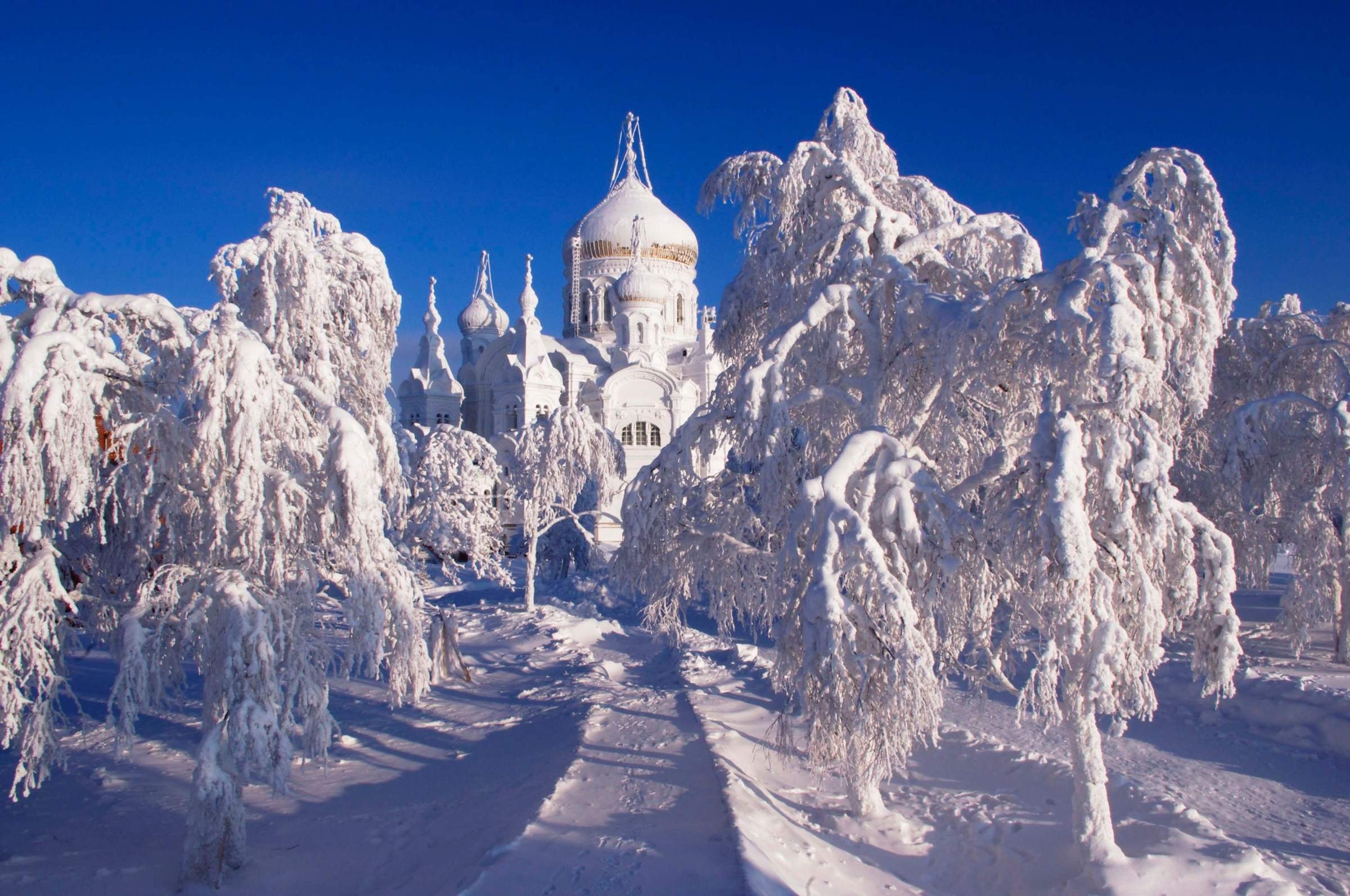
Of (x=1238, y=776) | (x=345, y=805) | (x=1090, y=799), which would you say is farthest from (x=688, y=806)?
(x=1238, y=776)

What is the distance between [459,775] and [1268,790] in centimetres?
822

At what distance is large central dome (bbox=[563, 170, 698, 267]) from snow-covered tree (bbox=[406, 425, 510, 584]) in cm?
2623

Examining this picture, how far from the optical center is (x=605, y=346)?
4181cm

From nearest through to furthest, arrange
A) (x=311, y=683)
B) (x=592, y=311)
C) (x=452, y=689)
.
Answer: (x=311, y=683) < (x=452, y=689) < (x=592, y=311)

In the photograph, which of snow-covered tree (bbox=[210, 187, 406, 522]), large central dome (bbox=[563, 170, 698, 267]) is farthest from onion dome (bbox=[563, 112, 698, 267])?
snow-covered tree (bbox=[210, 187, 406, 522])

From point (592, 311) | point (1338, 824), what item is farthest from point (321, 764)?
point (592, 311)

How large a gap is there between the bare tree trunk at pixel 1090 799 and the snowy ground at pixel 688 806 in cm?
17

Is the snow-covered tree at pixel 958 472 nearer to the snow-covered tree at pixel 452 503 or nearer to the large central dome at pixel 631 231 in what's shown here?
the snow-covered tree at pixel 452 503

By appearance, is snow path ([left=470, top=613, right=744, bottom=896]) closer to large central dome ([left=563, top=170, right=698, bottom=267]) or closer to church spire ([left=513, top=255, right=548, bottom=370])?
church spire ([left=513, top=255, right=548, bottom=370])


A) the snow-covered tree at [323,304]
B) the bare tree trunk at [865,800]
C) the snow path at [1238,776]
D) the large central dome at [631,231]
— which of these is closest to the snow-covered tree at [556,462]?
the snow-covered tree at [323,304]

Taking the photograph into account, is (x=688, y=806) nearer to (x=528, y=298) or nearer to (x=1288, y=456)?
(x=1288, y=456)

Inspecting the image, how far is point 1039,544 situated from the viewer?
16.9ft

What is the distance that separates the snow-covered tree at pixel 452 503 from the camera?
59.3 feet

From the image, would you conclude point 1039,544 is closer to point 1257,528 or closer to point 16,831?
point 16,831
